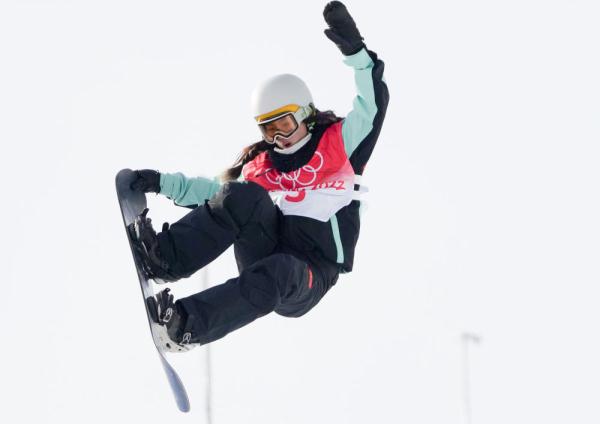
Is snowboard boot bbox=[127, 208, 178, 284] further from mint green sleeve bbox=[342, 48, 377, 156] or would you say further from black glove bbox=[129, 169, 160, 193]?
mint green sleeve bbox=[342, 48, 377, 156]

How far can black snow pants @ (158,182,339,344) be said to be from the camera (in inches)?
317

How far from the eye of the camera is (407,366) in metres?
32.2

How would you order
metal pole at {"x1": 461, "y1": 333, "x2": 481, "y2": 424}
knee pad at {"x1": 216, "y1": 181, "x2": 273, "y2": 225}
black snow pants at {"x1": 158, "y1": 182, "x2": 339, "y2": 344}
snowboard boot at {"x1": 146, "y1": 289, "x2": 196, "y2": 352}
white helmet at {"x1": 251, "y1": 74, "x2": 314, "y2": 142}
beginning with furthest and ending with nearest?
metal pole at {"x1": 461, "y1": 333, "x2": 481, "y2": 424}, white helmet at {"x1": 251, "y1": 74, "x2": 314, "y2": 142}, knee pad at {"x1": 216, "y1": 181, "x2": 273, "y2": 225}, black snow pants at {"x1": 158, "y1": 182, "x2": 339, "y2": 344}, snowboard boot at {"x1": 146, "y1": 289, "x2": 196, "y2": 352}

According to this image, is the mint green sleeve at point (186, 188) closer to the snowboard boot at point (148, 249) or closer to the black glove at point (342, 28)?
the snowboard boot at point (148, 249)

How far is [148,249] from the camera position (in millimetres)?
8328

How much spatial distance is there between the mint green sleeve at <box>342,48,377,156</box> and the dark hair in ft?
0.72

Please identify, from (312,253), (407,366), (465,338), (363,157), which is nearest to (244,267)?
(312,253)

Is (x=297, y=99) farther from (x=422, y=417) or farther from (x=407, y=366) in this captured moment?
(x=407, y=366)

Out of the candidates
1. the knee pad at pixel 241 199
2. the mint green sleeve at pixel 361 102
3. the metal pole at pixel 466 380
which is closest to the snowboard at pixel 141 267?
the knee pad at pixel 241 199

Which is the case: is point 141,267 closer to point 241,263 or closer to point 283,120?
point 241,263

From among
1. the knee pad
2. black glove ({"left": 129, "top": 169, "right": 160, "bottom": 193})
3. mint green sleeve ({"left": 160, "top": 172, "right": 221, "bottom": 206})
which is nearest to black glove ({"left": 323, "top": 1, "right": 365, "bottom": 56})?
the knee pad

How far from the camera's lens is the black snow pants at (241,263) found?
805cm

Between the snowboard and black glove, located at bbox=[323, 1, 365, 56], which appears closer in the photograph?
the snowboard

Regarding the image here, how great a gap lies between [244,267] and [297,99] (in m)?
1.09
